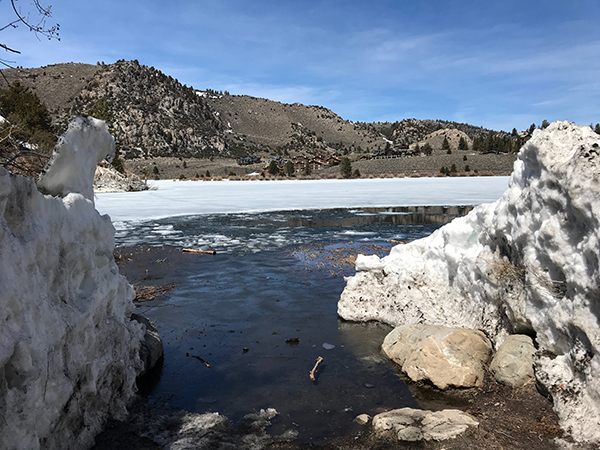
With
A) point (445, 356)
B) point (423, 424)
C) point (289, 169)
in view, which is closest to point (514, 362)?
point (445, 356)

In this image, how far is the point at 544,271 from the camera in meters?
4.29

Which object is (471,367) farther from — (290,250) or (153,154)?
(153,154)

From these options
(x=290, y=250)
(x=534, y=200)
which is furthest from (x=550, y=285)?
(x=290, y=250)

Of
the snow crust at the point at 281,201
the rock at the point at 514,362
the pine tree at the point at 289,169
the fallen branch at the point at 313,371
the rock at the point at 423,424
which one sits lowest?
the fallen branch at the point at 313,371

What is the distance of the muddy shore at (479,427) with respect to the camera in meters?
3.63

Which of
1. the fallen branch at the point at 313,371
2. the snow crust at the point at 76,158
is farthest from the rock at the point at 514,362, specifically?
the snow crust at the point at 76,158

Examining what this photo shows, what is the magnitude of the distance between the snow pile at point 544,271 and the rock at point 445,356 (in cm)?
46

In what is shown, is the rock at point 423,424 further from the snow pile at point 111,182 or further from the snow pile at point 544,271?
the snow pile at point 111,182

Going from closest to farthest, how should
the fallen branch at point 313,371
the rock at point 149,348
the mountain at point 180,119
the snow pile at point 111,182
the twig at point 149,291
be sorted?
1. the fallen branch at point 313,371
2. the rock at point 149,348
3. the twig at point 149,291
4. the snow pile at point 111,182
5. the mountain at point 180,119

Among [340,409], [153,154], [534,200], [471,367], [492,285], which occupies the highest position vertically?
[153,154]

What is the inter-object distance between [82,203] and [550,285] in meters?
4.66

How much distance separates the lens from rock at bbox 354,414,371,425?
4.28 metres

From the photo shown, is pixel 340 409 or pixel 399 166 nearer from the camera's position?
pixel 340 409

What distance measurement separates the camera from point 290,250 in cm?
1293
